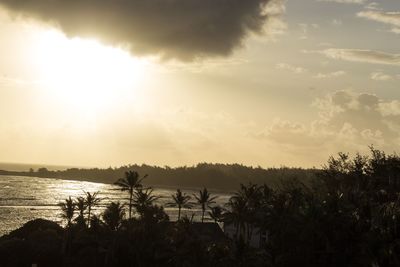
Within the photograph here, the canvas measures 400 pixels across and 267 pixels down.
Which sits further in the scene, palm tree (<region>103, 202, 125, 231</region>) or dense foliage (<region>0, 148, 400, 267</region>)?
palm tree (<region>103, 202, 125, 231</region>)

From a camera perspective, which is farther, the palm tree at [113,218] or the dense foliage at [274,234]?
the palm tree at [113,218]

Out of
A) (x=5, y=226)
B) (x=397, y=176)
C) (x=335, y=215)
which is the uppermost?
(x=397, y=176)

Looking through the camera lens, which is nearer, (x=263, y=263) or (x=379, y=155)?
(x=263, y=263)

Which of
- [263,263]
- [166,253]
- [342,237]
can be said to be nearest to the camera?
[342,237]

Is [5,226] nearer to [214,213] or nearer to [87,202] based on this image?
[87,202]

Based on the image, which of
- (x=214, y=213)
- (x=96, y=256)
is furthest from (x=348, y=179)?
(x=96, y=256)

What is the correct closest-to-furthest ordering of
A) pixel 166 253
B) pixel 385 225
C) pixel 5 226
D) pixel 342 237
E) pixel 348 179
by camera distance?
pixel 385 225
pixel 342 237
pixel 166 253
pixel 348 179
pixel 5 226

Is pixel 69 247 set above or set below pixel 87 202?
below

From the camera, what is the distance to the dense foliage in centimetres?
5861

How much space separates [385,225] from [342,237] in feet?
41.4

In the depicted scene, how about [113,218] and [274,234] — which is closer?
[274,234]

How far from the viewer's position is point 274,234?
69.1 m

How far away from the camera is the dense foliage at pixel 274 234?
2307 inches

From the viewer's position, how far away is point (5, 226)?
14900cm
